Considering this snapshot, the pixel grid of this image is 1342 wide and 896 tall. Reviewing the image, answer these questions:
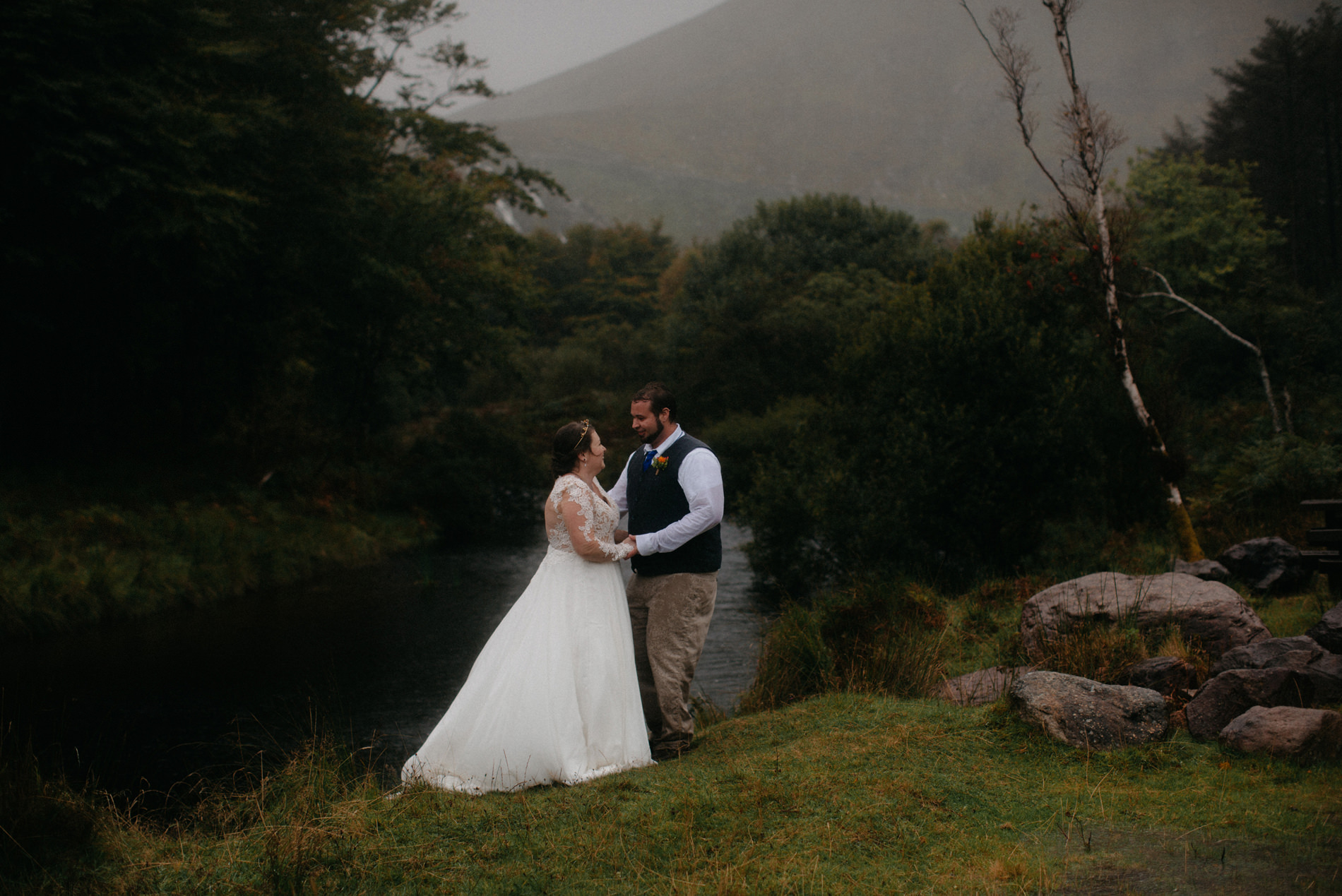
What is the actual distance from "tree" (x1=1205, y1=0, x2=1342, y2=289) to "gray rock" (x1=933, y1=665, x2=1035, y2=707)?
1107cm

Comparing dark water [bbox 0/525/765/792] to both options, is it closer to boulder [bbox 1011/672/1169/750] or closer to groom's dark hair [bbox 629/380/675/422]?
groom's dark hair [bbox 629/380/675/422]

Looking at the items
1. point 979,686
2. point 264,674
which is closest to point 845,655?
point 979,686

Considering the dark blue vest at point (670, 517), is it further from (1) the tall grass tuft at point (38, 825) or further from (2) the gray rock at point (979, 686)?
(1) the tall grass tuft at point (38, 825)

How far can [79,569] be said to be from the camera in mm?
14188

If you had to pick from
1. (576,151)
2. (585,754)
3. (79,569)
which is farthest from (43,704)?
(576,151)

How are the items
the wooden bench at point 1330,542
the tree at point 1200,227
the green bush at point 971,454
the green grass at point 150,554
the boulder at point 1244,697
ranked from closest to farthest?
the boulder at point 1244,697 < the wooden bench at point 1330,542 < the green grass at point 150,554 < the green bush at point 971,454 < the tree at point 1200,227

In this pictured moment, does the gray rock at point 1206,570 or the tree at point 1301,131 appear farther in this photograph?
the tree at point 1301,131

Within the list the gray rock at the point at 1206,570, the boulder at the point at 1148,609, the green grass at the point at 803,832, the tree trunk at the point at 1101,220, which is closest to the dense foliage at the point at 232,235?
the green grass at the point at 803,832

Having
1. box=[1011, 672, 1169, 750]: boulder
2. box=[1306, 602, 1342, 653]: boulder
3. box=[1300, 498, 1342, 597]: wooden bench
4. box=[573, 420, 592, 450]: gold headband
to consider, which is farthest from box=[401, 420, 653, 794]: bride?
box=[1300, 498, 1342, 597]: wooden bench

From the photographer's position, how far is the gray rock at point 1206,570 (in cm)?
1079

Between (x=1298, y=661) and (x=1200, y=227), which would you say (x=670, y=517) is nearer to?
(x=1298, y=661)

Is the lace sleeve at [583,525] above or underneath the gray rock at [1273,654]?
above

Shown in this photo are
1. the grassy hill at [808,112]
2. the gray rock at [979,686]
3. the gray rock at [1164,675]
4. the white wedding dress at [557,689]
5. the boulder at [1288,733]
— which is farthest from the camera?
the grassy hill at [808,112]

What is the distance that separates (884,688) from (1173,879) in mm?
3981
